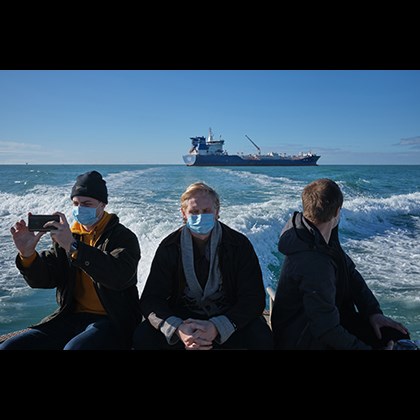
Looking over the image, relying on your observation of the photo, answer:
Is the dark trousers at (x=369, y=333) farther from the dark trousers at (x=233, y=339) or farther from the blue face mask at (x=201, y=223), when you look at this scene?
the blue face mask at (x=201, y=223)

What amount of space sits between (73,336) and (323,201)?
1566 millimetres

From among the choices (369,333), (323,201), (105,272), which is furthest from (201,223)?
(369,333)

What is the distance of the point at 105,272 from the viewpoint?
1.99 meters

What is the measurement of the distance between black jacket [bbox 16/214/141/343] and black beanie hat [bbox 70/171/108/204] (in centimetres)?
17

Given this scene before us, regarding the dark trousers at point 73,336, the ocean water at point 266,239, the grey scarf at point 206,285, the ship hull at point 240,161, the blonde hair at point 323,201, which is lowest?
the ocean water at point 266,239

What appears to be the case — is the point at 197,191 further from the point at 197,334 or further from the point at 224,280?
the point at 197,334

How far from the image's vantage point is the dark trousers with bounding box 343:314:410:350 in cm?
190

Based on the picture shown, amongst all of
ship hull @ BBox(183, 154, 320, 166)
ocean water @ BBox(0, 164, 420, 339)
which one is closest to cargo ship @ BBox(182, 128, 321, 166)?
ship hull @ BBox(183, 154, 320, 166)

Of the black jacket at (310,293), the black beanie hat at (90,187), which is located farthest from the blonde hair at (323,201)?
the black beanie hat at (90,187)

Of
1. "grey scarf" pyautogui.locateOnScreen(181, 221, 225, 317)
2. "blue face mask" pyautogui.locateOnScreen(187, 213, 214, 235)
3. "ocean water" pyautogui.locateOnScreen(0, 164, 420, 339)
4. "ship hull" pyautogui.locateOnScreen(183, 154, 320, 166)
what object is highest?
"ship hull" pyautogui.locateOnScreen(183, 154, 320, 166)

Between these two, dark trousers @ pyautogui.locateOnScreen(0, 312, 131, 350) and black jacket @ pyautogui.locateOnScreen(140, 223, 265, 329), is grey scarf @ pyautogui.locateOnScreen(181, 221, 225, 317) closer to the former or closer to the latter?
black jacket @ pyautogui.locateOnScreen(140, 223, 265, 329)

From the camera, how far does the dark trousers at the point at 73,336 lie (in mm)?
1958
